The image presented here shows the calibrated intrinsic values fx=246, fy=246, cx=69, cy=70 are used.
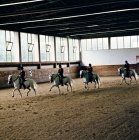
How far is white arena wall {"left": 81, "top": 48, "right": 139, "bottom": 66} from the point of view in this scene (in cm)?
3219

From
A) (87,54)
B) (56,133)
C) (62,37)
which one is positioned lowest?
(56,133)

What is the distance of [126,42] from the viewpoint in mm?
32250

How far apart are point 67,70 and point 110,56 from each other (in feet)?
21.5

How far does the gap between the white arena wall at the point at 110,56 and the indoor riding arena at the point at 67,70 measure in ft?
0.41

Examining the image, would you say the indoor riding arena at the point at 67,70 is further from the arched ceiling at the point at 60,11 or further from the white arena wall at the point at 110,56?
the white arena wall at the point at 110,56

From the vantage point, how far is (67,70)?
30859 mm

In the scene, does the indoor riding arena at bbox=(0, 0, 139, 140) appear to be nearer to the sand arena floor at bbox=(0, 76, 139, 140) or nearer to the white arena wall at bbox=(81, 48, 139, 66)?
the sand arena floor at bbox=(0, 76, 139, 140)

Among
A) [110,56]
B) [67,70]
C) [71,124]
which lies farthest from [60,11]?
[110,56]

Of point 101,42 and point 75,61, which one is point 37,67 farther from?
point 101,42

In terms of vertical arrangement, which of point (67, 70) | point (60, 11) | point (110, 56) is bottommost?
point (67, 70)

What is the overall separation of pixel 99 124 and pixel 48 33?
21.9 m

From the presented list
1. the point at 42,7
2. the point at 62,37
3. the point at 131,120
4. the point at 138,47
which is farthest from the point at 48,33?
the point at 131,120

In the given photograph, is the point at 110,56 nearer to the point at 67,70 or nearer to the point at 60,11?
the point at 67,70

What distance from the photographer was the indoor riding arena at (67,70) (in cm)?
665
